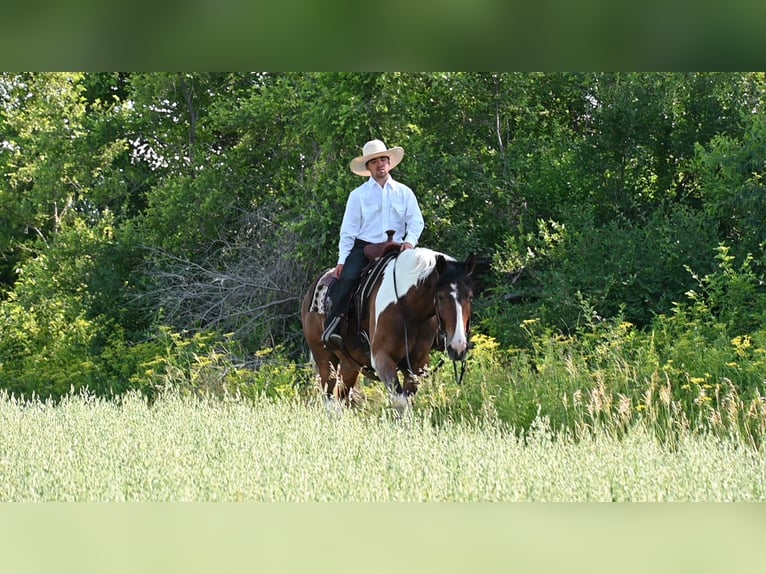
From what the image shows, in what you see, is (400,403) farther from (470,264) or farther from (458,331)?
(470,264)

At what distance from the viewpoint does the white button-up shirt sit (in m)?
7.51

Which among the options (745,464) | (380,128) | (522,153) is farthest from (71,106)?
(745,464)

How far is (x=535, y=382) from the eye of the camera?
27.4 feet

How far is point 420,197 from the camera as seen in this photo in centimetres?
1164

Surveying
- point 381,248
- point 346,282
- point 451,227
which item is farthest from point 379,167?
point 451,227

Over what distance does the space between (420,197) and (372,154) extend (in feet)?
13.9

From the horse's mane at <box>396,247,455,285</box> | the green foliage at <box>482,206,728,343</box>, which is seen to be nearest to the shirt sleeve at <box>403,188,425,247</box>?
the horse's mane at <box>396,247,455,285</box>

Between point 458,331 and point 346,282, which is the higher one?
point 346,282

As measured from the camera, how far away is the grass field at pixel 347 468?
4.01 meters

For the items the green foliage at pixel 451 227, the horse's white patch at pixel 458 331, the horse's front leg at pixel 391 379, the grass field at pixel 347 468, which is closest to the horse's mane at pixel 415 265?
the horse's white patch at pixel 458 331

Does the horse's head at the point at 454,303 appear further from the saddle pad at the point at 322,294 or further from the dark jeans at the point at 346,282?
the saddle pad at the point at 322,294

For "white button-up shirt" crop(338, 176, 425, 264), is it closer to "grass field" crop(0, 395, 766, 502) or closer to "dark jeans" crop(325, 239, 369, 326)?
"dark jeans" crop(325, 239, 369, 326)

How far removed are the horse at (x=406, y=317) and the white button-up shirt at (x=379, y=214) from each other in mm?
310

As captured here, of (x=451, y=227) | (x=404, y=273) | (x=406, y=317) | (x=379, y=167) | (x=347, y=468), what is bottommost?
(x=347, y=468)
